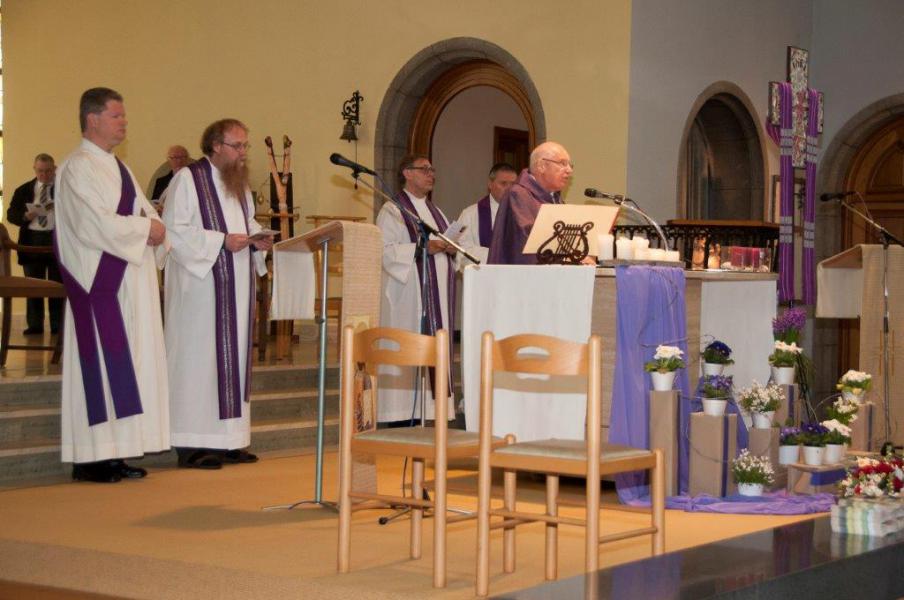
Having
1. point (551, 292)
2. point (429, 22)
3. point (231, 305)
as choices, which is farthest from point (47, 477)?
point (429, 22)

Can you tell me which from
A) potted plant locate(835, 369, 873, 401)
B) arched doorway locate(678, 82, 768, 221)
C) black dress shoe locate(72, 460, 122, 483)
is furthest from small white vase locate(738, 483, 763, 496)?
arched doorway locate(678, 82, 768, 221)

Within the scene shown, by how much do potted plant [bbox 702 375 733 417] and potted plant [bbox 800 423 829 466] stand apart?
47 centimetres

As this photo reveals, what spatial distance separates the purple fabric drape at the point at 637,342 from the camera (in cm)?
636

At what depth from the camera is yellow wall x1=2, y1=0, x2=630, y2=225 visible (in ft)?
34.9

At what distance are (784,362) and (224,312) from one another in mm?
2891

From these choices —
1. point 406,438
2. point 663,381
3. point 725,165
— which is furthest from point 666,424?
point 725,165

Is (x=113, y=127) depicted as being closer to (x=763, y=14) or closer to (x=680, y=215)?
(x=680, y=215)

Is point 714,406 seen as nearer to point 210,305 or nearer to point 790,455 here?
point 790,455

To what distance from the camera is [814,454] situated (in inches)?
261

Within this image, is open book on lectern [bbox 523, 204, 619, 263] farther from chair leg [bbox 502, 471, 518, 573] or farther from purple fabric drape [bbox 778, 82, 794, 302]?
purple fabric drape [bbox 778, 82, 794, 302]

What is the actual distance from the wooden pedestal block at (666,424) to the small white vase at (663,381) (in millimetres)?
29

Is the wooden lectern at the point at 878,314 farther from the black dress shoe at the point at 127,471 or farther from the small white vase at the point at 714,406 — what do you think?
the black dress shoe at the point at 127,471

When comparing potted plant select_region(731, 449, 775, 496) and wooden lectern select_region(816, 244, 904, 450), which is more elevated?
wooden lectern select_region(816, 244, 904, 450)

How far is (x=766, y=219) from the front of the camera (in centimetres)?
1233
